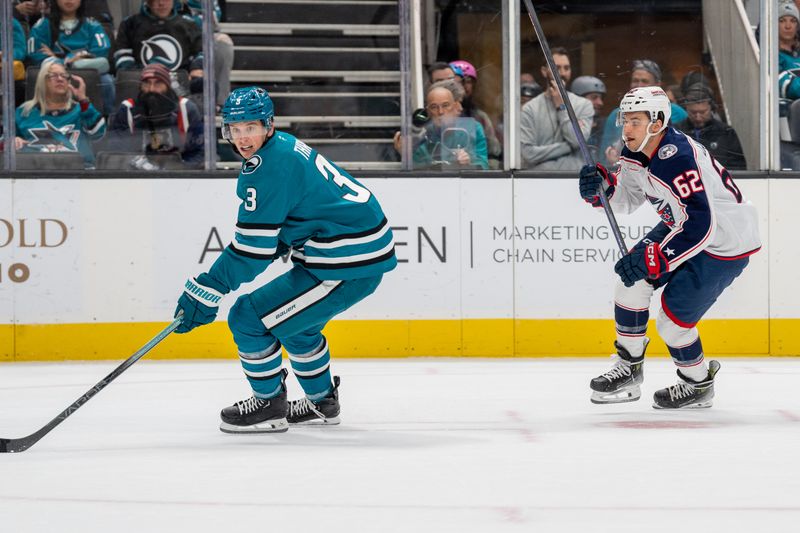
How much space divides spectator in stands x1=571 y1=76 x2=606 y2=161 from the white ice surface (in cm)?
166

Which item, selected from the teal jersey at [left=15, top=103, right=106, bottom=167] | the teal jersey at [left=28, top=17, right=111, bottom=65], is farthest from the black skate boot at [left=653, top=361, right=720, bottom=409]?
the teal jersey at [left=28, top=17, right=111, bottom=65]

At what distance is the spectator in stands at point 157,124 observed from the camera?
5852 mm

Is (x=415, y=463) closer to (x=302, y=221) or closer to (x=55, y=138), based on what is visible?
(x=302, y=221)

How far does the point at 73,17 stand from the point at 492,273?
7.91 feet

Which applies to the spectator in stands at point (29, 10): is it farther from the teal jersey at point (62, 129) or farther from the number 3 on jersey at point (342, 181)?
the number 3 on jersey at point (342, 181)

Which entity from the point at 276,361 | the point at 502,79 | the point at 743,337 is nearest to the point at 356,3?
the point at 502,79

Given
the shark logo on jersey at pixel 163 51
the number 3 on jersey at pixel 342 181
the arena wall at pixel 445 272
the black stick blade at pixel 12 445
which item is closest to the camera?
the black stick blade at pixel 12 445

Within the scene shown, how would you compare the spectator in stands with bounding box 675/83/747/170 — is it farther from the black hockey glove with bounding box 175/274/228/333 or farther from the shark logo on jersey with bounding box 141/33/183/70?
the black hockey glove with bounding box 175/274/228/333

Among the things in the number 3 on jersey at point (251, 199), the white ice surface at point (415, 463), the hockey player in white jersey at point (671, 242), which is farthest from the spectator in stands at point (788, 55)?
the number 3 on jersey at point (251, 199)

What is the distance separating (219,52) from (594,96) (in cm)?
191

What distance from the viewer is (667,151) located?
3803 mm

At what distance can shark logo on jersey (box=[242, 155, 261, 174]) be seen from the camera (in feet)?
10.8

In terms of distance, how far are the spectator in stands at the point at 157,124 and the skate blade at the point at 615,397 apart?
8.48ft

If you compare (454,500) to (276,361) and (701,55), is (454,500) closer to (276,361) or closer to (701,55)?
(276,361)
